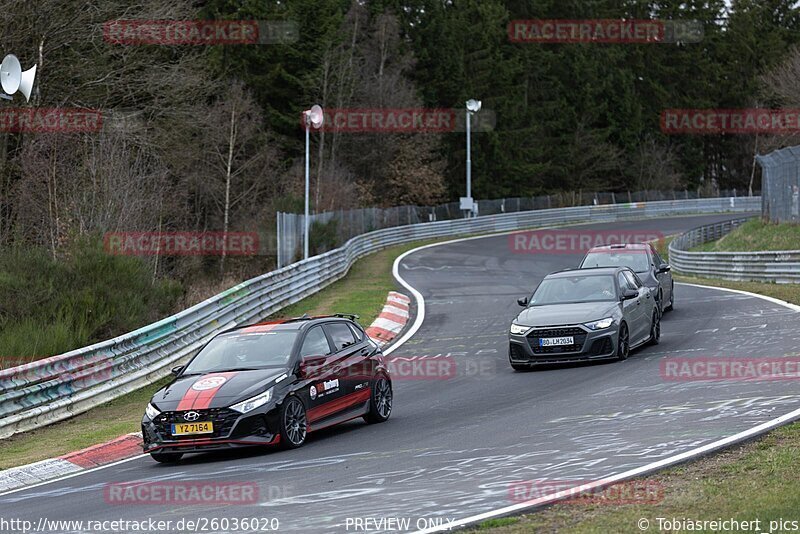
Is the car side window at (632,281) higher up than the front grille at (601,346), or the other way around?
the car side window at (632,281)

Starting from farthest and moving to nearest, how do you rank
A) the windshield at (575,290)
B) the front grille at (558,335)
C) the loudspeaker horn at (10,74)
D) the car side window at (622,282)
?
1. the car side window at (622,282)
2. the windshield at (575,290)
3. the front grille at (558,335)
4. the loudspeaker horn at (10,74)

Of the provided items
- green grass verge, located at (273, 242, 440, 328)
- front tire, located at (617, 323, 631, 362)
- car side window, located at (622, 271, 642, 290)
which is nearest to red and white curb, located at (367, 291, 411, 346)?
green grass verge, located at (273, 242, 440, 328)

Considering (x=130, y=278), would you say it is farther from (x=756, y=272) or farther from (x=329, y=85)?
(x=329, y=85)

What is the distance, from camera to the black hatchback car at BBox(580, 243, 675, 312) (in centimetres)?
2395

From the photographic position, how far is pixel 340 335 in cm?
1430

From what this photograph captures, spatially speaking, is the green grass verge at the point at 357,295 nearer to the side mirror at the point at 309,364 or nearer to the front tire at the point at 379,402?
the front tire at the point at 379,402

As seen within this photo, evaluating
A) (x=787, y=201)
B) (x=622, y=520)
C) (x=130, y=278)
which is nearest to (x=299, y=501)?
(x=622, y=520)

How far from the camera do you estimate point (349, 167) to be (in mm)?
68812

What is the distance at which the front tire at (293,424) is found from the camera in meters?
12.2

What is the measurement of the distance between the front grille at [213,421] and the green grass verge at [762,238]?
2610 centimetres

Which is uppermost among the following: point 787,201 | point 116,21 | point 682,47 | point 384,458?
point 682,47

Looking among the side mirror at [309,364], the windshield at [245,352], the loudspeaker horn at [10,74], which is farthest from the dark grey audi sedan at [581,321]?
the loudspeaker horn at [10,74]

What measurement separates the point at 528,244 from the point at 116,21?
25.1 m

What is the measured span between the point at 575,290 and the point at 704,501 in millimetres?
11240
